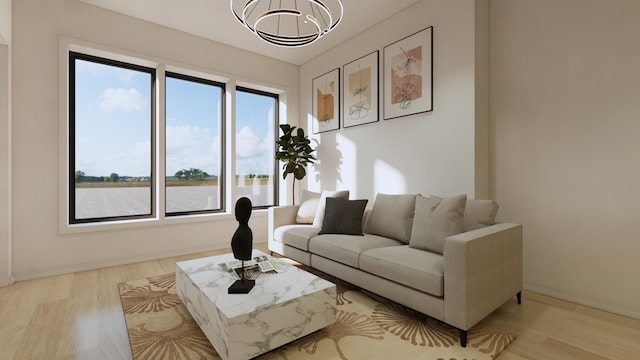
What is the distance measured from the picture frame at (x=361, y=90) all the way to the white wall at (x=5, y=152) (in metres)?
3.69

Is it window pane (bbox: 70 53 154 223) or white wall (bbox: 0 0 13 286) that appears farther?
window pane (bbox: 70 53 154 223)

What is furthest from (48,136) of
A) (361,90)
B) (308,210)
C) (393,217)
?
(393,217)

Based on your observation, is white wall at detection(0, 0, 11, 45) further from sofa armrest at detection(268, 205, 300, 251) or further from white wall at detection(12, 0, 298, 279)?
sofa armrest at detection(268, 205, 300, 251)

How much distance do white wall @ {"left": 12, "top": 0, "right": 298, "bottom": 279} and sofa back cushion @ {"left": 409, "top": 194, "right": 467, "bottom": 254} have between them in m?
3.30

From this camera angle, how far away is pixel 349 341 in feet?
6.54

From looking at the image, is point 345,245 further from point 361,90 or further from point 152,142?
point 152,142

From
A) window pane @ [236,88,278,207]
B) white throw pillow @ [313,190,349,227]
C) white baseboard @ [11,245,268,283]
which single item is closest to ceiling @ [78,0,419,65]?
window pane @ [236,88,278,207]

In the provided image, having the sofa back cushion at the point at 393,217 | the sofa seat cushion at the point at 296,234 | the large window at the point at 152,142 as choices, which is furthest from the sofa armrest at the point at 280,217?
the sofa back cushion at the point at 393,217

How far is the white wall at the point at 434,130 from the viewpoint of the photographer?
2.97 m

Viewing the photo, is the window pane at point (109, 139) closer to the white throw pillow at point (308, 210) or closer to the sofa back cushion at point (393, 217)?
the white throw pillow at point (308, 210)

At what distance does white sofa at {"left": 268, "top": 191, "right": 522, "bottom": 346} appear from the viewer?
1947 mm

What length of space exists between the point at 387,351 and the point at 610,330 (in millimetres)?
1646

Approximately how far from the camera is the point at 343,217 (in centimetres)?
327

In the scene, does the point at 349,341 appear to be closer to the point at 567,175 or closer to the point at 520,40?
the point at 567,175
